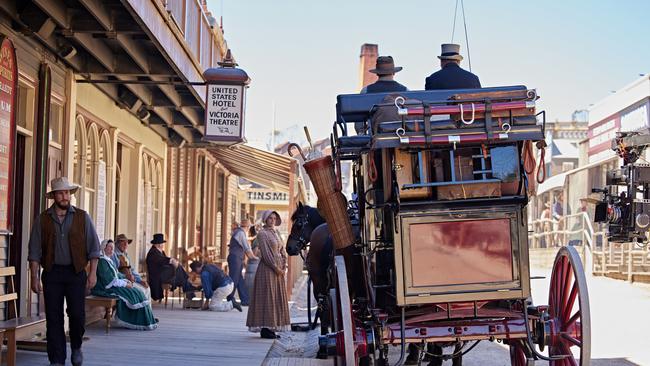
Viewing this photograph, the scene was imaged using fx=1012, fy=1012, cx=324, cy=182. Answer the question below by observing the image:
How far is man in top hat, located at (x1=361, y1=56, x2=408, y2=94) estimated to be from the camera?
929 cm

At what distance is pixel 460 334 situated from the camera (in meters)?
7.05

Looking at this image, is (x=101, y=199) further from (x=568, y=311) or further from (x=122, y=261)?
(x=568, y=311)

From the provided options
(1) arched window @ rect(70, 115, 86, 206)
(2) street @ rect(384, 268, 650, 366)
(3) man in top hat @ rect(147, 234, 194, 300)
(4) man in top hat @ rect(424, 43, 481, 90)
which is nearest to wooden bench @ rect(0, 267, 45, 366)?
(1) arched window @ rect(70, 115, 86, 206)

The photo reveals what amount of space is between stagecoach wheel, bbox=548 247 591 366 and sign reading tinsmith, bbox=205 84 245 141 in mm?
6476

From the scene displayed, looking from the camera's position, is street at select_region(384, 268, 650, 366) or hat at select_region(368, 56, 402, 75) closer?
hat at select_region(368, 56, 402, 75)

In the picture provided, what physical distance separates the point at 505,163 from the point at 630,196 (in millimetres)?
7461

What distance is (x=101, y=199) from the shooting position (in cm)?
1502

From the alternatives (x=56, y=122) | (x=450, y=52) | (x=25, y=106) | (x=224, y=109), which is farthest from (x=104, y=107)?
(x=450, y=52)

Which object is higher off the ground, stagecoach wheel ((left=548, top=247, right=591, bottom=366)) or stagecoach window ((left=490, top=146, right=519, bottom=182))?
stagecoach window ((left=490, top=146, right=519, bottom=182))

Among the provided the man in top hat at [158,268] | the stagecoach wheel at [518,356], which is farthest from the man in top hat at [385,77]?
the man in top hat at [158,268]

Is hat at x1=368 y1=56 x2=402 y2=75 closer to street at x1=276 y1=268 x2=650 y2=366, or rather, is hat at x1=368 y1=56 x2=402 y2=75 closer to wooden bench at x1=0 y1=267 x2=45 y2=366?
street at x1=276 y1=268 x2=650 y2=366

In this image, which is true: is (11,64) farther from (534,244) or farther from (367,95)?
(534,244)

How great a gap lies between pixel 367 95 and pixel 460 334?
2.19 m

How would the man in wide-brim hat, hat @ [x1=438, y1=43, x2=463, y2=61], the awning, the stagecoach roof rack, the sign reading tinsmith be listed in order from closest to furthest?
the stagecoach roof rack < hat @ [x1=438, y1=43, x2=463, y2=61] < the man in wide-brim hat < the sign reading tinsmith < the awning
